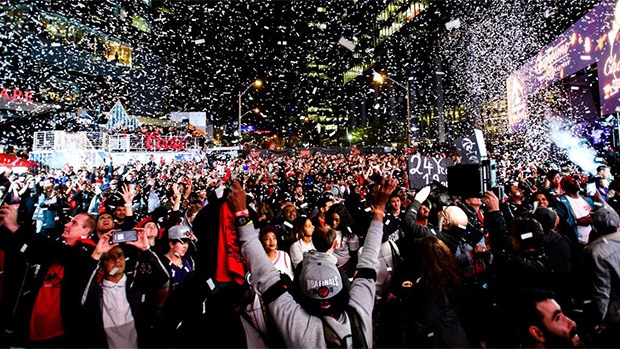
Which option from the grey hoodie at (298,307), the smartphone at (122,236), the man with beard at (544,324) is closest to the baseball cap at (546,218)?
the man with beard at (544,324)

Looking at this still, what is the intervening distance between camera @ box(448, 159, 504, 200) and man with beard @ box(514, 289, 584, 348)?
1661 millimetres

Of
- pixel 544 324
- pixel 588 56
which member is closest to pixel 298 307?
pixel 544 324

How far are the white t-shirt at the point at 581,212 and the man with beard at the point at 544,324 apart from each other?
3.86 meters

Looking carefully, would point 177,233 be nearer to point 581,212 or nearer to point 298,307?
point 298,307

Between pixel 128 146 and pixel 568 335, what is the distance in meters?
23.9

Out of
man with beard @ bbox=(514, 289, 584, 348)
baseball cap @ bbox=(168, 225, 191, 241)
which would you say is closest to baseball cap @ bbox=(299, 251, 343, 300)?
man with beard @ bbox=(514, 289, 584, 348)

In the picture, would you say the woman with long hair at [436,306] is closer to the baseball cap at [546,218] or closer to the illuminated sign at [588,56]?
the baseball cap at [546,218]

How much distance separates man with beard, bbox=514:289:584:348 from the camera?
79.1 inches

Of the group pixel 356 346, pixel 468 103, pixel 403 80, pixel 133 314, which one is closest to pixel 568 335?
pixel 356 346

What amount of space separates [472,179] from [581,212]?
286 cm

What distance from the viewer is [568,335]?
200 centimetres

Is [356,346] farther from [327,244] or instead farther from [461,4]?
[461,4]

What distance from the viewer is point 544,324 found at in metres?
2.07

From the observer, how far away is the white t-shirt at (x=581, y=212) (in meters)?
5.11
